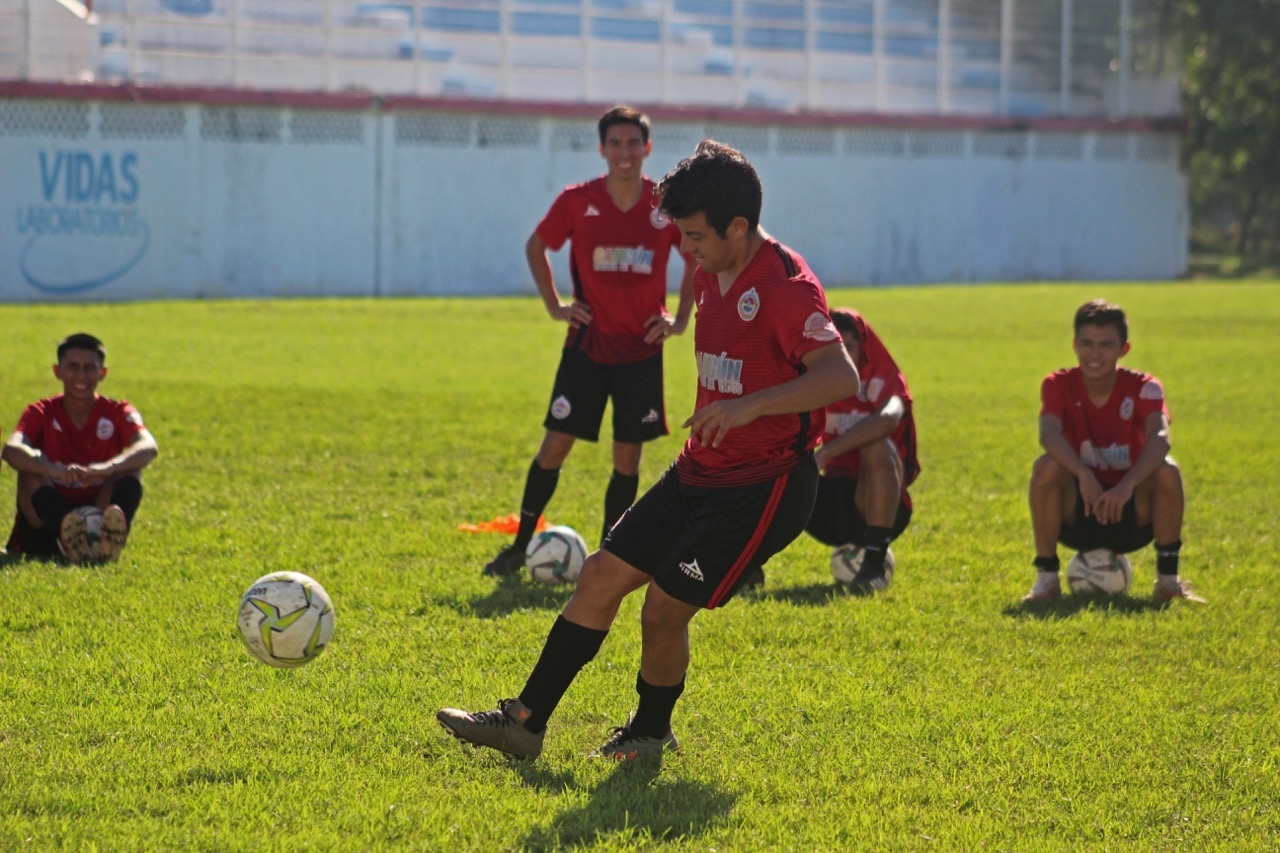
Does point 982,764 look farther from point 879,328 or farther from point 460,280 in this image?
point 460,280

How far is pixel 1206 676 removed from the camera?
586 cm

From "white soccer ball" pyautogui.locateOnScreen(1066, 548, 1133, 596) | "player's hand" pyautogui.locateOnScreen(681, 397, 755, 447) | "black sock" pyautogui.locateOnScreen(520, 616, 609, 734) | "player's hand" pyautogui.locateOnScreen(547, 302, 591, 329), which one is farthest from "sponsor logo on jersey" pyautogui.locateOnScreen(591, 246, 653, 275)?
"player's hand" pyautogui.locateOnScreen(681, 397, 755, 447)

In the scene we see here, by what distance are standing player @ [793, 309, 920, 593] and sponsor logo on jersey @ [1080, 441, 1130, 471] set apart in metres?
0.86

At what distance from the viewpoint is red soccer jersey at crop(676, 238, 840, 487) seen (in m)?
4.46

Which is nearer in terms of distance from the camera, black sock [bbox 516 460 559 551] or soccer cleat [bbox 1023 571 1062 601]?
soccer cleat [bbox 1023 571 1062 601]

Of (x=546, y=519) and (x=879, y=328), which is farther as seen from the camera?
(x=879, y=328)

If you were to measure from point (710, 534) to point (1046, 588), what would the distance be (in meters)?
2.99

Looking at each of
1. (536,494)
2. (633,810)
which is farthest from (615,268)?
(633,810)

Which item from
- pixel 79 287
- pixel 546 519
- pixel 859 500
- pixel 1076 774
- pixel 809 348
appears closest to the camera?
pixel 809 348

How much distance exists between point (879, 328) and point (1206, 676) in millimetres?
17878

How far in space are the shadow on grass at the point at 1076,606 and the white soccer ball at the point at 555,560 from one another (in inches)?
77.4

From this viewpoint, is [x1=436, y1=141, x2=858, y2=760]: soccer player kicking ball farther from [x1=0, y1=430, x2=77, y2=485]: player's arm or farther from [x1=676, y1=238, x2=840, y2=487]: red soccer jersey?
[x1=0, y1=430, x2=77, y2=485]: player's arm

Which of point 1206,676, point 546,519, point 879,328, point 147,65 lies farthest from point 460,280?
point 1206,676

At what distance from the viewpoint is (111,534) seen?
7.46 meters
